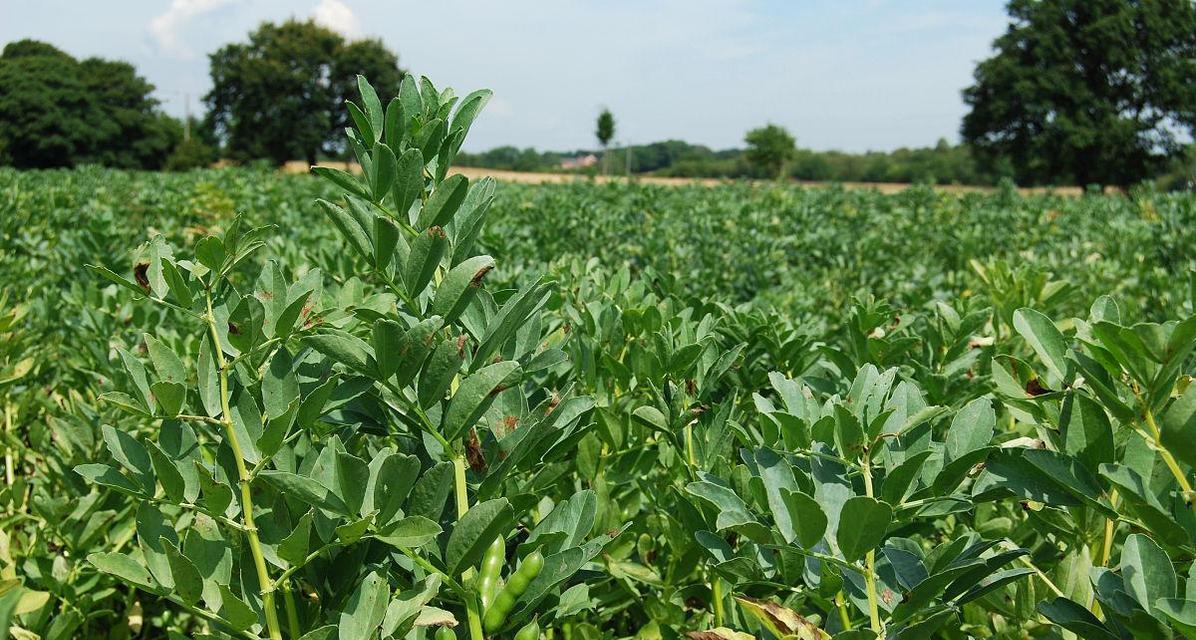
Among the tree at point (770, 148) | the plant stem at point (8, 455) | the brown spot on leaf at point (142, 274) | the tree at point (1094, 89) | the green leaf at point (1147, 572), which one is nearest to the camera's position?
the green leaf at point (1147, 572)

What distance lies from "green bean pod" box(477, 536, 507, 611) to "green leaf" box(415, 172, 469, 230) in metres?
0.43

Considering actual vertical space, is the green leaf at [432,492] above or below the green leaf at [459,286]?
below

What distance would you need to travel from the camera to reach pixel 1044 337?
106 cm

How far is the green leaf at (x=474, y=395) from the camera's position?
0.98 metres

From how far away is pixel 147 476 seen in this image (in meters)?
1.06

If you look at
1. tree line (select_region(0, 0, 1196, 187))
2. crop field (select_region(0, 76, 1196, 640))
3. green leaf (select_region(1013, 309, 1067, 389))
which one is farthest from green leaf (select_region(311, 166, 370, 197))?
tree line (select_region(0, 0, 1196, 187))

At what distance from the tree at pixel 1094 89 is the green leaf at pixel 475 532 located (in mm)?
49580

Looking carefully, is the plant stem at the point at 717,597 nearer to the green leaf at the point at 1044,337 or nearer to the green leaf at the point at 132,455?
the green leaf at the point at 1044,337

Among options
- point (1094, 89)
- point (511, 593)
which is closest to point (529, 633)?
point (511, 593)

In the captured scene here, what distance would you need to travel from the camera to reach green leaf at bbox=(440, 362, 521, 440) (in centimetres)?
98

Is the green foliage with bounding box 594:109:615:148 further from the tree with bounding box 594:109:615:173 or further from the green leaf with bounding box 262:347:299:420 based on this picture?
the green leaf with bounding box 262:347:299:420

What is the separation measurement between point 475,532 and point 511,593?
0.31 ft

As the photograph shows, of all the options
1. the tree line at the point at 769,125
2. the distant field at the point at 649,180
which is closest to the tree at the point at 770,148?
the tree line at the point at 769,125

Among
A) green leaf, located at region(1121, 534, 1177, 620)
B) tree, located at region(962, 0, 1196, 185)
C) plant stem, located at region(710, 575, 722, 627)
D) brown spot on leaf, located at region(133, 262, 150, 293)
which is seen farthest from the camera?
tree, located at region(962, 0, 1196, 185)
